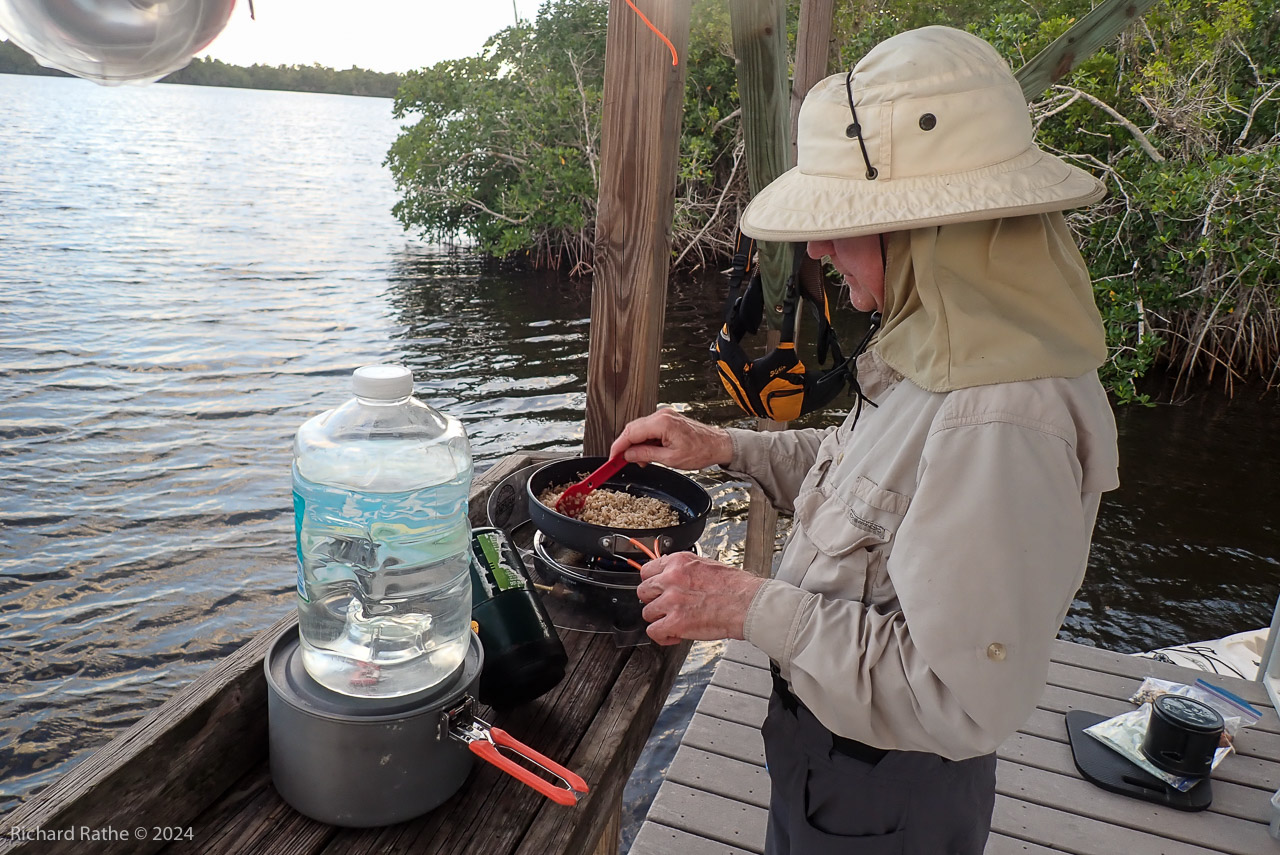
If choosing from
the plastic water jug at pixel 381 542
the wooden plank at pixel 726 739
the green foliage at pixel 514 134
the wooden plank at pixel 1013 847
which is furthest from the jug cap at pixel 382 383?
the green foliage at pixel 514 134

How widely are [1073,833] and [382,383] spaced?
105 inches

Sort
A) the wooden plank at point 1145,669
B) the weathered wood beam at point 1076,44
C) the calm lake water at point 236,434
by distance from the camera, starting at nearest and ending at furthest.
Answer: the weathered wood beam at point 1076,44, the wooden plank at point 1145,669, the calm lake water at point 236,434

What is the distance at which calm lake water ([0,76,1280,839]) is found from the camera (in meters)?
5.54

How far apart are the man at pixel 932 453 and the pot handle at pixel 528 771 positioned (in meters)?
0.30

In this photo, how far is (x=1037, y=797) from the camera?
2.96m

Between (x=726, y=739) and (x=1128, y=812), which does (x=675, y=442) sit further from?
(x=1128, y=812)

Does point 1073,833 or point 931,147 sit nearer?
point 931,147

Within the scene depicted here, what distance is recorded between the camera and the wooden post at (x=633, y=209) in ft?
6.64

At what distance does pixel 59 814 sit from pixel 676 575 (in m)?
0.90

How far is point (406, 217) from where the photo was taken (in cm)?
1534

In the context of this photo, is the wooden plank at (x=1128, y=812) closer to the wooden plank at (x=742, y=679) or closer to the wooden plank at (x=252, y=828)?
the wooden plank at (x=742, y=679)

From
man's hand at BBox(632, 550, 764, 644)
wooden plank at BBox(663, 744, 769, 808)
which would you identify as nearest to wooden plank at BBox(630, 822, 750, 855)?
wooden plank at BBox(663, 744, 769, 808)

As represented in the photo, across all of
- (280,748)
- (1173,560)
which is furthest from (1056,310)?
(1173,560)

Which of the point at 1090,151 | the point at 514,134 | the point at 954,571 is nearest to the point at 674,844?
the point at 954,571
